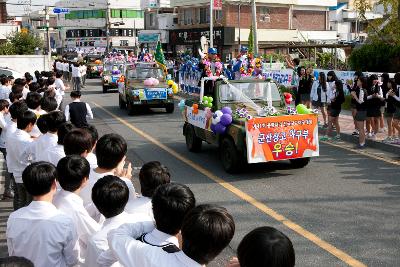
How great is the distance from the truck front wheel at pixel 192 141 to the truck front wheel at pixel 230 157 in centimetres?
179

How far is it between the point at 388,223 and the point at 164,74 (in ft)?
44.3

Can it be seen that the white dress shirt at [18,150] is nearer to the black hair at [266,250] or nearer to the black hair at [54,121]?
the black hair at [54,121]

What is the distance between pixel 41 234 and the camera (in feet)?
11.8

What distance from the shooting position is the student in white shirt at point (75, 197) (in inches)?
156

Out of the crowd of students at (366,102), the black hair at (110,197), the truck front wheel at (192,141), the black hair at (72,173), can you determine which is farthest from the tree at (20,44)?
the black hair at (110,197)

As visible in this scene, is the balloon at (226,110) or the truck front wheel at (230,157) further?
the balloon at (226,110)

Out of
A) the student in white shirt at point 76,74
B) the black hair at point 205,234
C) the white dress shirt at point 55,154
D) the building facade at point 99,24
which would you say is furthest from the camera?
the building facade at point 99,24

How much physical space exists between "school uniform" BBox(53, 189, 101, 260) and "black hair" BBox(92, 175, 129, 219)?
0.41m

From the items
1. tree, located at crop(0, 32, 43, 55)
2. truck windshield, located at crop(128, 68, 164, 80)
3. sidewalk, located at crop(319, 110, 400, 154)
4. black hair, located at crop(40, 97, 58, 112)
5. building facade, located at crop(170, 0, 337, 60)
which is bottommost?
sidewalk, located at crop(319, 110, 400, 154)

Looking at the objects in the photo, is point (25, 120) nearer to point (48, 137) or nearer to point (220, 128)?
point (48, 137)

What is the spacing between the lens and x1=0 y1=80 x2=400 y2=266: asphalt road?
6.03 metres

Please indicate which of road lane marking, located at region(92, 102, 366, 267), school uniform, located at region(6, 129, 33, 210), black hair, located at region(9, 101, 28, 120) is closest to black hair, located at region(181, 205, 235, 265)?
road lane marking, located at region(92, 102, 366, 267)

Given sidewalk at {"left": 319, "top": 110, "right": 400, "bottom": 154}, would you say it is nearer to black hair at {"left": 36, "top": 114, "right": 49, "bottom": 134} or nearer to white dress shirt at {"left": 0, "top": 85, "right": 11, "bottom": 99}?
black hair at {"left": 36, "top": 114, "right": 49, "bottom": 134}

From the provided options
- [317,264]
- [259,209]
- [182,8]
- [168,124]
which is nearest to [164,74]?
[168,124]
